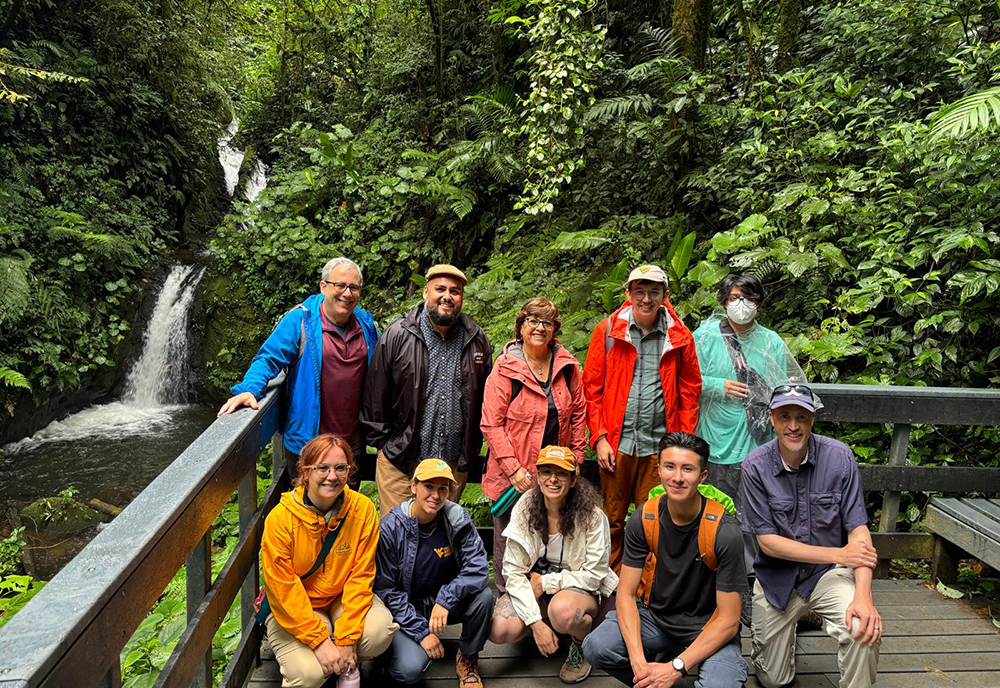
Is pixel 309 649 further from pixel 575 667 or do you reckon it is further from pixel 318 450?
pixel 575 667

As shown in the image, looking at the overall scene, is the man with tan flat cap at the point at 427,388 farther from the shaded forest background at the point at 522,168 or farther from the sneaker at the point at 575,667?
the shaded forest background at the point at 522,168

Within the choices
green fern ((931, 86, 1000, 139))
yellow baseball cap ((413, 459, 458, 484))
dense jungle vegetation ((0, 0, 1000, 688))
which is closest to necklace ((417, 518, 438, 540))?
yellow baseball cap ((413, 459, 458, 484))

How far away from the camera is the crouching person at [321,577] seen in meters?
2.99

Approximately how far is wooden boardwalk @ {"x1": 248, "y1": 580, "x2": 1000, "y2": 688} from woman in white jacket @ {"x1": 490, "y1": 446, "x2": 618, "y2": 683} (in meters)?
0.14

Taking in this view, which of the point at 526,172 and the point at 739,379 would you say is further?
the point at 526,172

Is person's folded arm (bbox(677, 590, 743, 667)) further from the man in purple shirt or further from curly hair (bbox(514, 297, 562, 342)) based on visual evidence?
curly hair (bbox(514, 297, 562, 342))

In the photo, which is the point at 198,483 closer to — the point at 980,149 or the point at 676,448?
the point at 676,448

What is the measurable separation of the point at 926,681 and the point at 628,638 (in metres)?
1.63

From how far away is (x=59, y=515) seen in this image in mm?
8594

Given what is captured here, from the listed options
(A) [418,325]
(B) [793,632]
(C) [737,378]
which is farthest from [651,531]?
(A) [418,325]

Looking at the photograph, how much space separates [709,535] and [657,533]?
24cm

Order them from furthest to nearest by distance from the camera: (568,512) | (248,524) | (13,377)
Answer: (13,377)
(568,512)
(248,524)

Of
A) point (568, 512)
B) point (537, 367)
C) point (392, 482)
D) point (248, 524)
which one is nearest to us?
point (248, 524)

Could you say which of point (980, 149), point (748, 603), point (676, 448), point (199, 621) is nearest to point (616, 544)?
point (748, 603)
